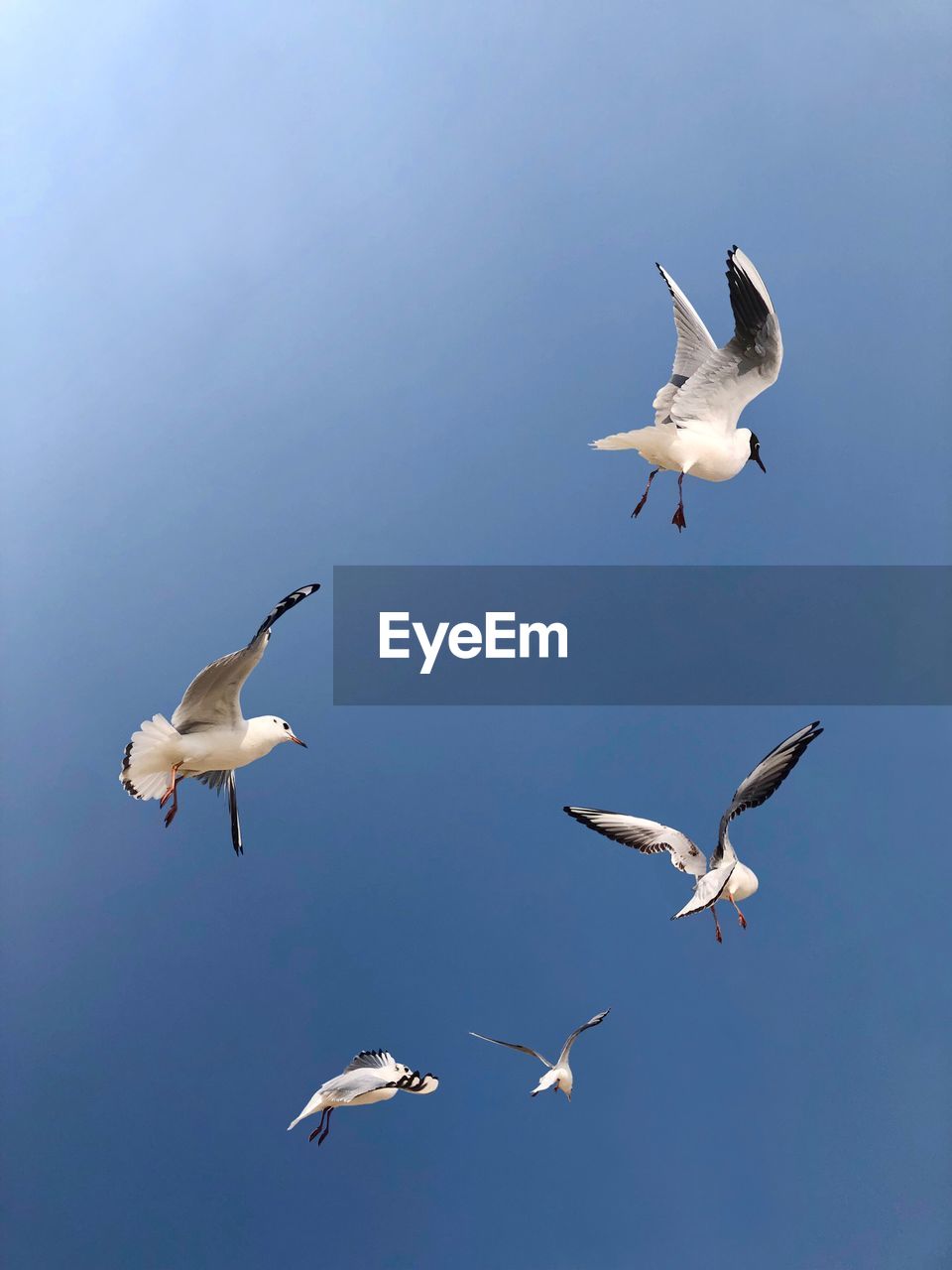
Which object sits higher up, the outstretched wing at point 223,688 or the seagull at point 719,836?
the outstretched wing at point 223,688

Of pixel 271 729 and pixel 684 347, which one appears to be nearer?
pixel 271 729

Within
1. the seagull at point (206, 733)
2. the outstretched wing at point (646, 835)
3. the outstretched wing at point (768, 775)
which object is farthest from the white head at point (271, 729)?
the outstretched wing at point (768, 775)

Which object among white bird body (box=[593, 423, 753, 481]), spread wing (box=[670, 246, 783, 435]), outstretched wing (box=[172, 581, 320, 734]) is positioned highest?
spread wing (box=[670, 246, 783, 435])

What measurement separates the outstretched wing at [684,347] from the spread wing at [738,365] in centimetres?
8

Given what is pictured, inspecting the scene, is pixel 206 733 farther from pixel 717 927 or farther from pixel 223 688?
pixel 717 927

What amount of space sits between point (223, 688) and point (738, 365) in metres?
1.00

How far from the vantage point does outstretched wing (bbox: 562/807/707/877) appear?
239 cm

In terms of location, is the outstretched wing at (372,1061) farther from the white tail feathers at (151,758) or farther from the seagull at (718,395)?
the seagull at (718,395)

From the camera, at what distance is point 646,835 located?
2469mm

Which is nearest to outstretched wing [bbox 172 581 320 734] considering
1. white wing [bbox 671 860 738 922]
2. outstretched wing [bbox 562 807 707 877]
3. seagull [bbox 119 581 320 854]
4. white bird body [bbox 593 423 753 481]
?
seagull [bbox 119 581 320 854]

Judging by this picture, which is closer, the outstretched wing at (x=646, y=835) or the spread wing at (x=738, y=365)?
the spread wing at (x=738, y=365)

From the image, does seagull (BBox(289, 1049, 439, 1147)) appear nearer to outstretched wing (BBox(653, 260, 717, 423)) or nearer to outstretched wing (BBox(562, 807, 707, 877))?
outstretched wing (BBox(562, 807, 707, 877))

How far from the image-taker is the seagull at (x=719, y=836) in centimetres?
221

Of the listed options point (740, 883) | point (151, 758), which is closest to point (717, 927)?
point (740, 883)
